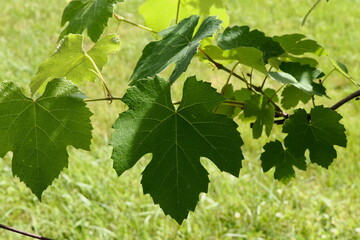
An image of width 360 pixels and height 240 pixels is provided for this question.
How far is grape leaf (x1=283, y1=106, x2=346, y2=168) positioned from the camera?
0.97 metres

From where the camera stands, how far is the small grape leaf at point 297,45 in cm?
112

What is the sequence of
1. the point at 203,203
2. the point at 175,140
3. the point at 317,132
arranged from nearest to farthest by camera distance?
the point at 175,140 → the point at 317,132 → the point at 203,203

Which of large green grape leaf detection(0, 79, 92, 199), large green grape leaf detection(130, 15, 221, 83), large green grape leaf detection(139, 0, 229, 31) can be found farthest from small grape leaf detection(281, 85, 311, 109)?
large green grape leaf detection(0, 79, 92, 199)

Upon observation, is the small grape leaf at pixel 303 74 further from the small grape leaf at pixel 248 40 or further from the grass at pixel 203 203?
the grass at pixel 203 203

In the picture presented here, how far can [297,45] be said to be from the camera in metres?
1.13

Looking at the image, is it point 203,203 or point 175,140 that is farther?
point 203,203

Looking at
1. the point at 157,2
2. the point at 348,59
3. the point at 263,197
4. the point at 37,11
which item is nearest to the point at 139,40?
the point at 37,11

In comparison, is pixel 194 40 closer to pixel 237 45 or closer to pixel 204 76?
pixel 237 45

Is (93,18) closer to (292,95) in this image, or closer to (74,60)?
(74,60)

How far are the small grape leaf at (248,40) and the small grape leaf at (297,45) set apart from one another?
0.15 m

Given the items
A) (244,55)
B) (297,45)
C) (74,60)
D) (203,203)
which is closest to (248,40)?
(244,55)

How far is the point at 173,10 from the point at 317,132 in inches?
16.2

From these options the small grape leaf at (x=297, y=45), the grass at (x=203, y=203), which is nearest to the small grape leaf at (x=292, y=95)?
the small grape leaf at (x=297, y=45)

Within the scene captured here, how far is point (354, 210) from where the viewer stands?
3109 millimetres
